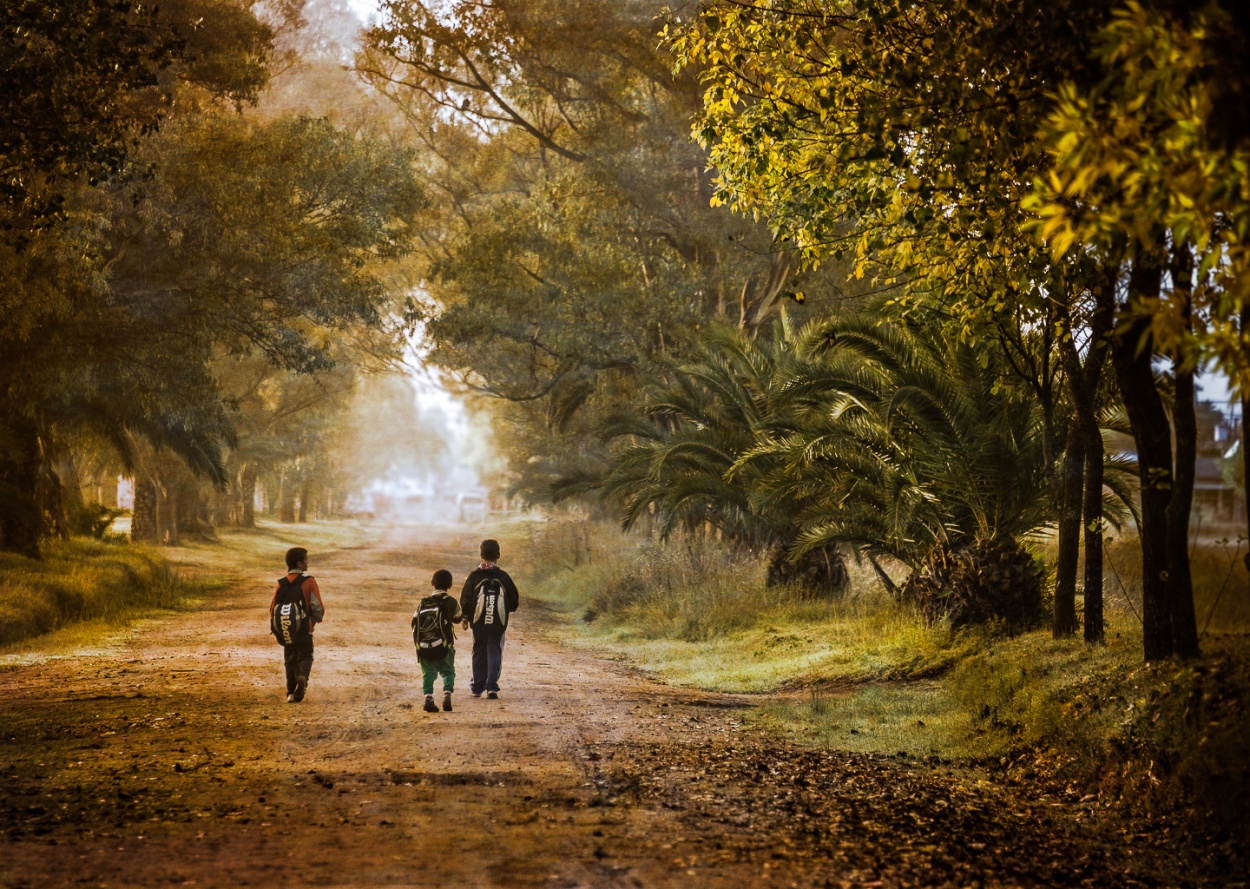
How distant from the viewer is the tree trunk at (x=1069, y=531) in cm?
1079

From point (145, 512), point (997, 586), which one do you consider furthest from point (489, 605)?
point (145, 512)

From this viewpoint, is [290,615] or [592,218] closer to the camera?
[290,615]

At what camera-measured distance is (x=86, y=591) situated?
19.0 m

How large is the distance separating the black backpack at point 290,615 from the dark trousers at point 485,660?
1590 millimetres

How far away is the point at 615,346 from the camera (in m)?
26.7

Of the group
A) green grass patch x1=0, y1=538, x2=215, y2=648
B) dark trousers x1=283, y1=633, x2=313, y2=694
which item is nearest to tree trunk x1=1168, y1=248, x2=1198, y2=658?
dark trousers x1=283, y1=633, x2=313, y2=694

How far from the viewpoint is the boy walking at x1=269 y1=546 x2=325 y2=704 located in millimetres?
10977

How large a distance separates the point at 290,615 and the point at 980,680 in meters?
6.06

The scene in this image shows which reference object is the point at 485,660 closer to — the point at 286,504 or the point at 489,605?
the point at 489,605

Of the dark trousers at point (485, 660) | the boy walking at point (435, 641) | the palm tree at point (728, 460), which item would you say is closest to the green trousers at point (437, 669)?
the boy walking at point (435, 641)

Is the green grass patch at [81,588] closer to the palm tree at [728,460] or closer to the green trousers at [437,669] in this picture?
the green trousers at [437,669]

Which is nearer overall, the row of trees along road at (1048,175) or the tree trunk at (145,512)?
the row of trees along road at (1048,175)

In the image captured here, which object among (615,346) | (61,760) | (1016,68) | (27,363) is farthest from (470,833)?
(615,346)

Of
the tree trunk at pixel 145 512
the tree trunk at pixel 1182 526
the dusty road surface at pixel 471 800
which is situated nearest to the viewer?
the dusty road surface at pixel 471 800
